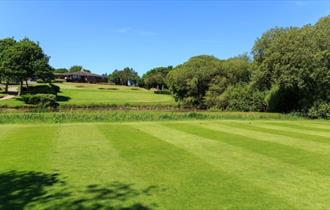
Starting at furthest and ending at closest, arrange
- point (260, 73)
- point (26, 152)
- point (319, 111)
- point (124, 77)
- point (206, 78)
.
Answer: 1. point (124, 77)
2. point (206, 78)
3. point (260, 73)
4. point (319, 111)
5. point (26, 152)

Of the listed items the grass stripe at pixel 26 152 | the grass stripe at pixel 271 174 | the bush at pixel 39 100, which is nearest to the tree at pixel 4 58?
the bush at pixel 39 100

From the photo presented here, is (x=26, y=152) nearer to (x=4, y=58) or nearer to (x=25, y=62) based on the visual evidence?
(x=25, y=62)

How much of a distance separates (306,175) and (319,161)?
78.2 inches

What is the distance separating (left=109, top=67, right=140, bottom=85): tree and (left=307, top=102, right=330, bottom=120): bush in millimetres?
104529

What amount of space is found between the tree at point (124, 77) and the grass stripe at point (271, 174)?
123 meters

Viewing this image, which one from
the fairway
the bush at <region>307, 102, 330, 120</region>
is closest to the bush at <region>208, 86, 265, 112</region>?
the bush at <region>307, 102, 330, 120</region>

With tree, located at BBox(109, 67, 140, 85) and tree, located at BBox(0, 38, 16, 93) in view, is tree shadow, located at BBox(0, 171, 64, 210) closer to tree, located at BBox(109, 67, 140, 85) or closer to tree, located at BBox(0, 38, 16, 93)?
tree, located at BBox(0, 38, 16, 93)

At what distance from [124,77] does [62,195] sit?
128027mm

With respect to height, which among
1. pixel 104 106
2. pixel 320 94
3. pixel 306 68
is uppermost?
pixel 306 68

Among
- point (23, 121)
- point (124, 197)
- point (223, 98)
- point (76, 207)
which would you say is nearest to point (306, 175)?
point (124, 197)

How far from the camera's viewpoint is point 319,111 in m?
33.8

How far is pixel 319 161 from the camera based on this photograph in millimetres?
10016

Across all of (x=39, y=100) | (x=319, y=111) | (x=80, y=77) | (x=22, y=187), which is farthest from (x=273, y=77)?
(x=80, y=77)

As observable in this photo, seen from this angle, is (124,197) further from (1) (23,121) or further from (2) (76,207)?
(1) (23,121)
